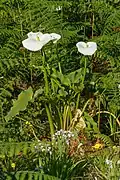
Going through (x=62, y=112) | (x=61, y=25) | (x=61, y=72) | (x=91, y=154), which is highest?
(x=61, y=25)

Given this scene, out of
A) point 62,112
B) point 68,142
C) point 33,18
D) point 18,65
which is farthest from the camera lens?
point 33,18

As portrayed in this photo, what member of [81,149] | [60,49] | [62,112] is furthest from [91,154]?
[60,49]

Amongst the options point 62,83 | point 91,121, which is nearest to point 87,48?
point 62,83

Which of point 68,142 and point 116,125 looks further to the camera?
point 116,125

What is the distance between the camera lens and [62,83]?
3.64m

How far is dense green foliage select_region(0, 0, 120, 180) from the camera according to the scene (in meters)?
3.44

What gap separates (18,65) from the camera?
405 centimetres

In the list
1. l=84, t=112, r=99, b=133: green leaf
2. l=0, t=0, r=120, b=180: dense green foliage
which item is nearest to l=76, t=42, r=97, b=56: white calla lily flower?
l=0, t=0, r=120, b=180: dense green foliage

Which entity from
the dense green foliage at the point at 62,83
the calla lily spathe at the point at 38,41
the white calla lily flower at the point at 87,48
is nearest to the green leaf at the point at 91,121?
the dense green foliage at the point at 62,83

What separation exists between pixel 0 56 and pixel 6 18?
734 mm

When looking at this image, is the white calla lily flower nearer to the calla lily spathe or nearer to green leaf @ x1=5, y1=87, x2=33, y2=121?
the calla lily spathe

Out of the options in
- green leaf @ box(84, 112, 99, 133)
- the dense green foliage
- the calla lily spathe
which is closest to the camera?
→ the dense green foliage

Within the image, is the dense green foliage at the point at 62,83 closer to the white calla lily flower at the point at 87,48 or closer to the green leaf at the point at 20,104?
the green leaf at the point at 20,104

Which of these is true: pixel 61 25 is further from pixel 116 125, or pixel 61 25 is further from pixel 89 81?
pixel 116 125
